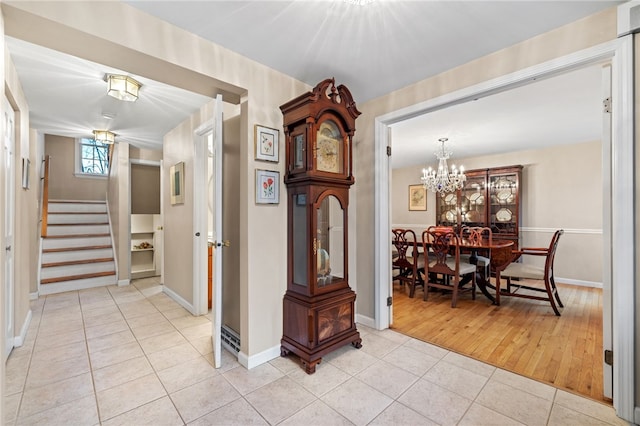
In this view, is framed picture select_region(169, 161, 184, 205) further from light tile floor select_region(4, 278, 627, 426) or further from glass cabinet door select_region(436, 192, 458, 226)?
glass cabinet door select_region(436, 192, 458, 226)

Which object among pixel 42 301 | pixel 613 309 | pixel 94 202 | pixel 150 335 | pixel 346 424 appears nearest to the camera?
pixel 346 424

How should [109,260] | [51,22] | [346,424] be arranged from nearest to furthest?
1. [51,22]
2. [346,424]
3. [109,260]

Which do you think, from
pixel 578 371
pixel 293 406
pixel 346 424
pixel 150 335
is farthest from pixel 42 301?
pixel 578 371

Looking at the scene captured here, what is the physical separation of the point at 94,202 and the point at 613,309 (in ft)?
24.8

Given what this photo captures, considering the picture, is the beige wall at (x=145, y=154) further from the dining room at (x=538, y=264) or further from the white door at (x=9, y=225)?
the dining room at (x=538, y=264)

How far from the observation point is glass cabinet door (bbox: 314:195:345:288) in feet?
7.19

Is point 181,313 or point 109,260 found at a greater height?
point 109,260

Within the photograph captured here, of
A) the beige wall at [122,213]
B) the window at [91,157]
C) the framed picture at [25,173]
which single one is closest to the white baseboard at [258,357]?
the framed picture at [25,173]

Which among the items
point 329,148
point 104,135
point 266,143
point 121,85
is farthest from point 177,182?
point 329,148

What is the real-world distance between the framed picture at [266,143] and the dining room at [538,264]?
1708 mm

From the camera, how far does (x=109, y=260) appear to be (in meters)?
4.57

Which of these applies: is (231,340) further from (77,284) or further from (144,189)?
(144,189)

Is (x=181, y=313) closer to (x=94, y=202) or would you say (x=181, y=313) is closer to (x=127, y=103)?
(x=127, y=103)

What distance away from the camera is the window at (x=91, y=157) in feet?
19.7
